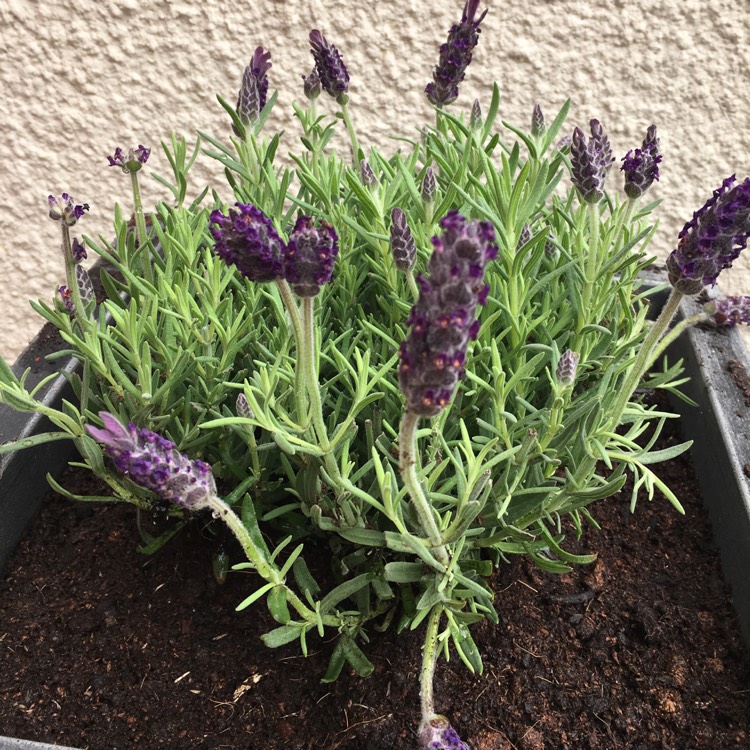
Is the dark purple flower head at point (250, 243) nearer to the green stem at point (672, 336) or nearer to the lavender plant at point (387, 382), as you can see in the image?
the lavender plant at point (387, 382)

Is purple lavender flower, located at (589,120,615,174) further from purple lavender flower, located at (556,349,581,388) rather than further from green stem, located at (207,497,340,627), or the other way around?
green stem, located at (207,497,340,627)

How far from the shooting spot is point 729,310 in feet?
3.59

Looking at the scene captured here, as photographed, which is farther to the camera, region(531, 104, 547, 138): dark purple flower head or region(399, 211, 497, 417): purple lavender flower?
region(531, 104, 547, 138): dark purple flower head

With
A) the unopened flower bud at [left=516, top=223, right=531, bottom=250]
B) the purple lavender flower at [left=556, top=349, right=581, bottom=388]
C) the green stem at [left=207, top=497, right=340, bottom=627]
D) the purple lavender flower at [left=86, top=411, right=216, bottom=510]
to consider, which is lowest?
the green stem at [left=207, top=497, right=340, bottom=627]

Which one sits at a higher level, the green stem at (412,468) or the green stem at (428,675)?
the green stem at (412,468)

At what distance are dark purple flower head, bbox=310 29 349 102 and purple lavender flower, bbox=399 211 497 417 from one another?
0.61m

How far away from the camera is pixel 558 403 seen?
2.39 feet

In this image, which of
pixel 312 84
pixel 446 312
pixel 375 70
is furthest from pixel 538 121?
pixel 375 70

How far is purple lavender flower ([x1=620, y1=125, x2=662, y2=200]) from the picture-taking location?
0.77m

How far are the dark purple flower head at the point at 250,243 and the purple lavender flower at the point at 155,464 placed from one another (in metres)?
0.14

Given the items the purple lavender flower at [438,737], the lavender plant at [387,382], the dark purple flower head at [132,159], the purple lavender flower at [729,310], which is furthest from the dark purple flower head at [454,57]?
the purple lavender flower at [438,737]

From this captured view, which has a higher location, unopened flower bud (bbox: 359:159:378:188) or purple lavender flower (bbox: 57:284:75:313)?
unopened flower bud (bbox: 359:159:378:188)

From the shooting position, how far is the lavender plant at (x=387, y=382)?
68 centimetres

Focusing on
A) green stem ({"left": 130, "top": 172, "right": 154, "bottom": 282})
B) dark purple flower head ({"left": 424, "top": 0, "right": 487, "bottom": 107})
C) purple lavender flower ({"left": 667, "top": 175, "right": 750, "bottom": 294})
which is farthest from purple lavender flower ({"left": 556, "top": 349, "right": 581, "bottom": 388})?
green stem ({"left": 130, "top": 172, "right": 154, "bottom": 282})
